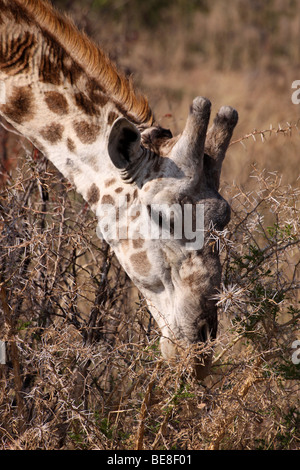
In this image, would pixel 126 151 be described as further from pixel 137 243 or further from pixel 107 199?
pixel 137 243

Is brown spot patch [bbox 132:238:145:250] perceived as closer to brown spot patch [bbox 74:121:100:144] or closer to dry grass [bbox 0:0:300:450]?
dry grass [bbox 0:0:300:450]

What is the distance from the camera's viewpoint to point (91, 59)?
4.54 m

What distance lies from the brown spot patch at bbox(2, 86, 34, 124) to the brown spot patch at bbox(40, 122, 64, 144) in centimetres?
15

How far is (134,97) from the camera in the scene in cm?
452

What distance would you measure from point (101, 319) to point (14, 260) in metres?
0.85

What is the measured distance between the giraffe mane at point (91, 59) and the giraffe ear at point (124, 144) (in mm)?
434

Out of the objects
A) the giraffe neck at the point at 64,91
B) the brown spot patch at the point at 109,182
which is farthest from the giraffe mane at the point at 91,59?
the brown spot patch at the point at 109,182

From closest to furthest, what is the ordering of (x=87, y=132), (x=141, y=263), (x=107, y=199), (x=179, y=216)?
1. (x=179, y=216)
2. (x=141, y=263)
3. (x=107, y=199)
4. (x=87, y=132)

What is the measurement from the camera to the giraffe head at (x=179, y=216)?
404cm

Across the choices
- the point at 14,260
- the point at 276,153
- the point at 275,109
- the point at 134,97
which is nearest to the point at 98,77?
the point at 134,97

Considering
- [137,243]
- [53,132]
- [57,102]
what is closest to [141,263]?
[137,243]

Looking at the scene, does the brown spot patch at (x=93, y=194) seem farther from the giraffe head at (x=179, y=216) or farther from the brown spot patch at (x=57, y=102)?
the brown spot patch at (x=57, y=102)

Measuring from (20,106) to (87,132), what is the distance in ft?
1.92
